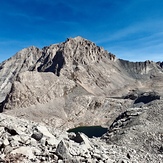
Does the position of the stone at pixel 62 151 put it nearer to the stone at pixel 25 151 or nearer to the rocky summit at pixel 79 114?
the rocky summit at pixel 79 114

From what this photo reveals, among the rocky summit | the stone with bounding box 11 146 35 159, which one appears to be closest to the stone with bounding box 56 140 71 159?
the rocky summit

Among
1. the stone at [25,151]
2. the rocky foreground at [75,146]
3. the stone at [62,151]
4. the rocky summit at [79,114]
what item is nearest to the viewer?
the stone at [25,151]

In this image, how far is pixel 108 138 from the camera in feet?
79.8

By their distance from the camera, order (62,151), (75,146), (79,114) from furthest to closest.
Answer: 1. (79,114)
2. (75,146)
3. (62,151)

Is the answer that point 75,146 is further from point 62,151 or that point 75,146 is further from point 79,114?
point 79,114

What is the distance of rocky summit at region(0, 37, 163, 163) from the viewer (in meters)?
13.5

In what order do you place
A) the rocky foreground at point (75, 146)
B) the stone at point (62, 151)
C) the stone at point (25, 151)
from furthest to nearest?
the stone at point (62, 151) → the rocky foreground at point (75, 146) → the stone at point (25, 151)

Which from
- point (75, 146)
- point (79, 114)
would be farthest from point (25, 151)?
point (79, 114)

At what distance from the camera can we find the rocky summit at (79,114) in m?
13.5

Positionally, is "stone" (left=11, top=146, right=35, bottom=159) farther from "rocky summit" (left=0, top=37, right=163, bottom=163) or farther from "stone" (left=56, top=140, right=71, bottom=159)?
"stone" (left=56, top=140, right=71, bottom=159)

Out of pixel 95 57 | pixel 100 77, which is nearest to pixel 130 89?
pixel 100 77

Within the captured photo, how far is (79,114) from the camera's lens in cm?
10744

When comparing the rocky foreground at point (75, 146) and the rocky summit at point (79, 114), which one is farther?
the rocky summit at point (79, 114)

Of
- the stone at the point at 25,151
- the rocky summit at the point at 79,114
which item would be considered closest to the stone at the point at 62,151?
the rocky summit at the point at 79,114
